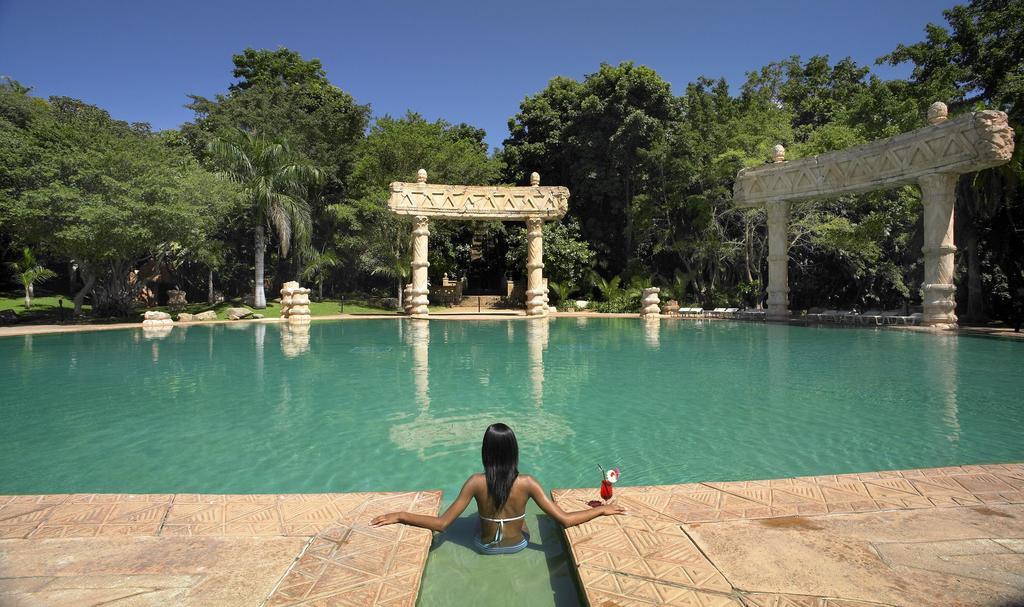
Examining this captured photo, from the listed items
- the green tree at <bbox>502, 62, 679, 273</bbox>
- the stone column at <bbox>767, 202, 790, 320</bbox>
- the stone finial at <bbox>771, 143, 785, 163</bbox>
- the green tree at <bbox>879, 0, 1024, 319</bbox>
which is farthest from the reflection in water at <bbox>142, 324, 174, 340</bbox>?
the green tree at <bbox>879, 0, 1024, 319</bbox>

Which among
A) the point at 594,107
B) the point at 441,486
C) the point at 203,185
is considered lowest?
the point at 441,486

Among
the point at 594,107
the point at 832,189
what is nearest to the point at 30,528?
the point at 832,189

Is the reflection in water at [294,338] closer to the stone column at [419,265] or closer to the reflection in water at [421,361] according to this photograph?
the reflection in water at [421,361]

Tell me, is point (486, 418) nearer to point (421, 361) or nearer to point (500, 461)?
point (500, 461)

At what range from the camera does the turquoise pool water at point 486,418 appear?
5.01m

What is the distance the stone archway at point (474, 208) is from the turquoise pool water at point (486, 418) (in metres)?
12.8

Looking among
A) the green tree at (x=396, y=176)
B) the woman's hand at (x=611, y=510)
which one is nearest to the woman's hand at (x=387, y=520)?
the woman's hand at (x=611, y=510)

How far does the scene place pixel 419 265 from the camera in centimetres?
2623

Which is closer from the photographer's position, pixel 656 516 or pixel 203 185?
pixel 656 516

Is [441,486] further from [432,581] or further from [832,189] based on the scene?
[832,189]

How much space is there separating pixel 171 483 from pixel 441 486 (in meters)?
2.43

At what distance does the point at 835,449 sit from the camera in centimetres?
570

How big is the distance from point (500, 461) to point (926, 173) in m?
20.4

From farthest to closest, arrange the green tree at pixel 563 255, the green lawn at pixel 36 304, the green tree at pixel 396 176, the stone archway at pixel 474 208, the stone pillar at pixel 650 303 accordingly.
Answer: the green tree at pixel 563 255, the green tree at pixel 396 176, the green lawn at pixel 36 304, the stone archway at pixel 474 208, the stone pillar at pixel 650 303
